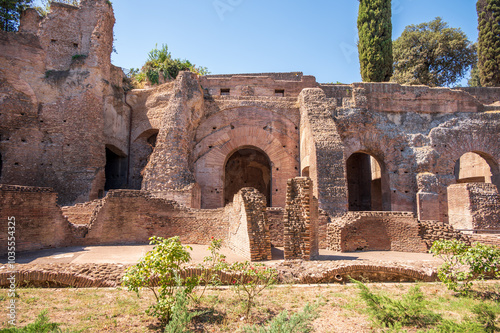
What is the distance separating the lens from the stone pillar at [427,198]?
41.0ft

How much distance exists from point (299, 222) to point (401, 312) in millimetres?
3101

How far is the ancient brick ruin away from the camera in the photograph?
9.99 m

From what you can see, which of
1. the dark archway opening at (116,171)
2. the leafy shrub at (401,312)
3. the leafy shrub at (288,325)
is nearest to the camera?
the leafy shrub at (288,325)

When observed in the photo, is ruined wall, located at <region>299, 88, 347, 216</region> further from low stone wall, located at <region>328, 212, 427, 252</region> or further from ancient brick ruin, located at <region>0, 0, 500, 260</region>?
low stone wall, located at <region>328, 212, 427, 252</region>

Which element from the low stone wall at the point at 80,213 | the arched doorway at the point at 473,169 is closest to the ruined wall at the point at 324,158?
the low stone wall at the point at 80,213

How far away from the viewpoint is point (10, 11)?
55.2 feet

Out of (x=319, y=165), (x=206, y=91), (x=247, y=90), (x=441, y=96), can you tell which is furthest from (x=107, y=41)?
(x=441, y=96)

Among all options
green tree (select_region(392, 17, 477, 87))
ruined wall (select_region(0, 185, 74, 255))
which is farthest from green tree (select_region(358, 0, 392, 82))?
ruined wall (select_region(0, 185, 74, 255))

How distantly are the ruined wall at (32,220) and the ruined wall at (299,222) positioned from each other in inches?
251

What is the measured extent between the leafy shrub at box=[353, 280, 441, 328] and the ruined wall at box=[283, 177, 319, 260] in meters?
2.59

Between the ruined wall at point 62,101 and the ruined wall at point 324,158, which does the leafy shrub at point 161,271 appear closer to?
the ruined wall at point 324,158

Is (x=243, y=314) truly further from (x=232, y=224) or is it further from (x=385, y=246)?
(x=385, y=246)

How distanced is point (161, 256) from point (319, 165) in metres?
7.85

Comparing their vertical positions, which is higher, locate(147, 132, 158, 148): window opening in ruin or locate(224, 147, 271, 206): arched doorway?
locate(147, 132, 158, 148): window opening in ruin
